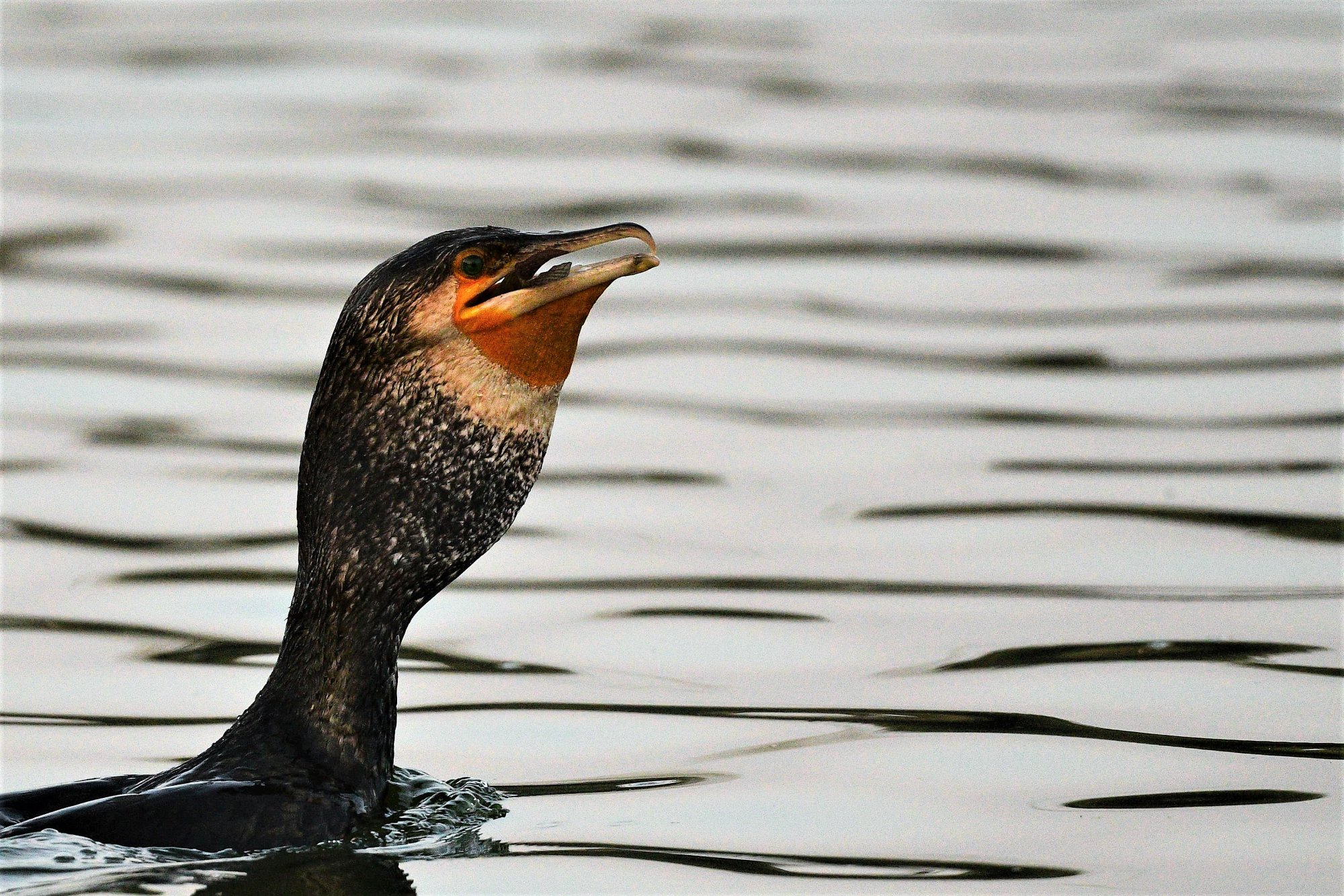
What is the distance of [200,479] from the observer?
6750 mm

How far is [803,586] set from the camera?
580cm

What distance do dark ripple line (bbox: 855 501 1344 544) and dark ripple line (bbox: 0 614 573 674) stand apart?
4.64ft

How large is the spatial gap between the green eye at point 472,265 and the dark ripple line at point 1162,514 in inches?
106

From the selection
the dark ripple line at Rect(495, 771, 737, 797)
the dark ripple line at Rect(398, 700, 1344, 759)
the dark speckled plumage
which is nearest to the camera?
the dark speckled plumage

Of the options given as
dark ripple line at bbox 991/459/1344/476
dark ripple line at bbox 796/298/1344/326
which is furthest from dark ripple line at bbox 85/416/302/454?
dark ripple line at bbox 796/298/1344/326

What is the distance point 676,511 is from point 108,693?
1853 millimetres

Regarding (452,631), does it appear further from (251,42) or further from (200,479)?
(251,42)

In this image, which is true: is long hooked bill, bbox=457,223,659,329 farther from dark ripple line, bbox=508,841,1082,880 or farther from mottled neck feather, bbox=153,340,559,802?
dark ripple line, bbox=508,841,1082,880

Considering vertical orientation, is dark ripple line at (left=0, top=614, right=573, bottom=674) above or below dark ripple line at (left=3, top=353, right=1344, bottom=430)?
below

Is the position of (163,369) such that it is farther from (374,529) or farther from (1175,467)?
(374,529)

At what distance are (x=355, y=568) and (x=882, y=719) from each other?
4.48ft

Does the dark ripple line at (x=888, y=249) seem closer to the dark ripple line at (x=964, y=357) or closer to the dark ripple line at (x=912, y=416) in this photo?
the dark ripple line at (x=964, y=357)

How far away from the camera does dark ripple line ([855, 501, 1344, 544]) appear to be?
616 centimetres

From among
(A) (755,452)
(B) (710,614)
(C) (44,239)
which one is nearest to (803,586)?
(B) (710,614)
